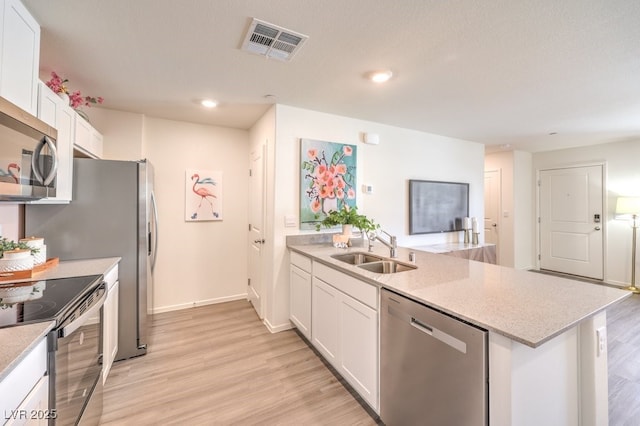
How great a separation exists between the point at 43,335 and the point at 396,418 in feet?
5.40

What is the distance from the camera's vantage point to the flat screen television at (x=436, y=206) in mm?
3646

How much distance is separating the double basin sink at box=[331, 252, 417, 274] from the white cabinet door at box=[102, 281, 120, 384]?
1.71 m

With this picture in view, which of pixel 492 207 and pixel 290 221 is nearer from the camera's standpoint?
pixel 290 221

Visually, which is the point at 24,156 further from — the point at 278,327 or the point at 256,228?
the point at 278,327

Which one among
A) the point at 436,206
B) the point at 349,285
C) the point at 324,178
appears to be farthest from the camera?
the point at 436,206

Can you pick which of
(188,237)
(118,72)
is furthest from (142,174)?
(188,237)

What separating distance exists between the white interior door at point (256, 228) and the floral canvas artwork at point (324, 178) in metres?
0.51

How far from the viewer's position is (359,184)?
10.7 feet

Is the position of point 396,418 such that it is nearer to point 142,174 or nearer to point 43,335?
point 43,335

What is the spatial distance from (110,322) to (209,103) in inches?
82.8

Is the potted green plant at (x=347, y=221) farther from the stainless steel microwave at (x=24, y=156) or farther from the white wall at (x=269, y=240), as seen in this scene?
the stainless steel microwave at (x=24, y=156)

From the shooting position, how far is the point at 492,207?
5.32 metres

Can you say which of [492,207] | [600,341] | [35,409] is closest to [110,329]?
[35,409]

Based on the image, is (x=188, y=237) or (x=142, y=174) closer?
(x=142, y=174)
